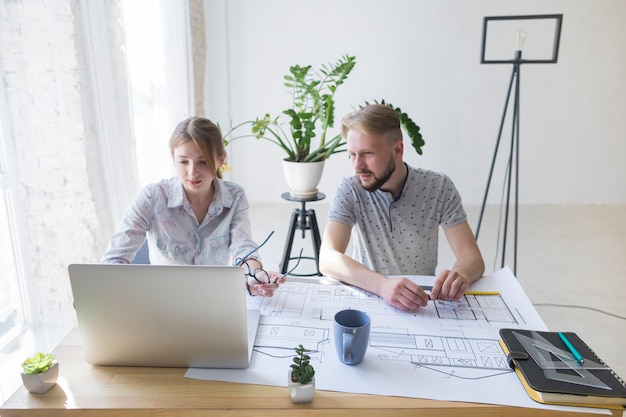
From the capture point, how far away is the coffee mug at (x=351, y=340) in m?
0.84

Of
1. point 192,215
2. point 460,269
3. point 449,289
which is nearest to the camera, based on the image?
point 449,289

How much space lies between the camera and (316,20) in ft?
13.6

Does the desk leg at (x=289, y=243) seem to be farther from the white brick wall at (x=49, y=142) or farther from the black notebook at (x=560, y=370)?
the black notebook at (x=560, y=370)

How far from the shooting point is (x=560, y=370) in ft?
2.72

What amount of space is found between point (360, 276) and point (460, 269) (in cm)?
30

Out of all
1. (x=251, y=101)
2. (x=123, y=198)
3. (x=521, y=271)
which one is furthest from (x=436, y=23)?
(x=123, y=198)

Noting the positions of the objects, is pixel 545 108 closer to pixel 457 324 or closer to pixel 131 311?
A: pixel 457 324

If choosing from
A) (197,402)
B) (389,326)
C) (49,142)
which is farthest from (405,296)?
(49,142)

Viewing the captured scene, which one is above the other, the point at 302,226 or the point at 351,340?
the point at 351,340

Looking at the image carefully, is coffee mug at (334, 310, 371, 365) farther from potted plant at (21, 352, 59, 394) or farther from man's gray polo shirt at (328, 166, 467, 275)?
man's gray polo shirt at (328, 166, 467, 275)

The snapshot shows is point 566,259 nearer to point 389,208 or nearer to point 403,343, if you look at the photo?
point 389,208

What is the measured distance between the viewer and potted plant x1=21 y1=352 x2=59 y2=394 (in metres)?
0.79

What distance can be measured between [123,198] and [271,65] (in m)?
2.64

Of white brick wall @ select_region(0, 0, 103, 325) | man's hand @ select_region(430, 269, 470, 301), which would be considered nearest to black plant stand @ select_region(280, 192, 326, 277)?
white brick wall @ select_region(0, 0, 103, 325)
